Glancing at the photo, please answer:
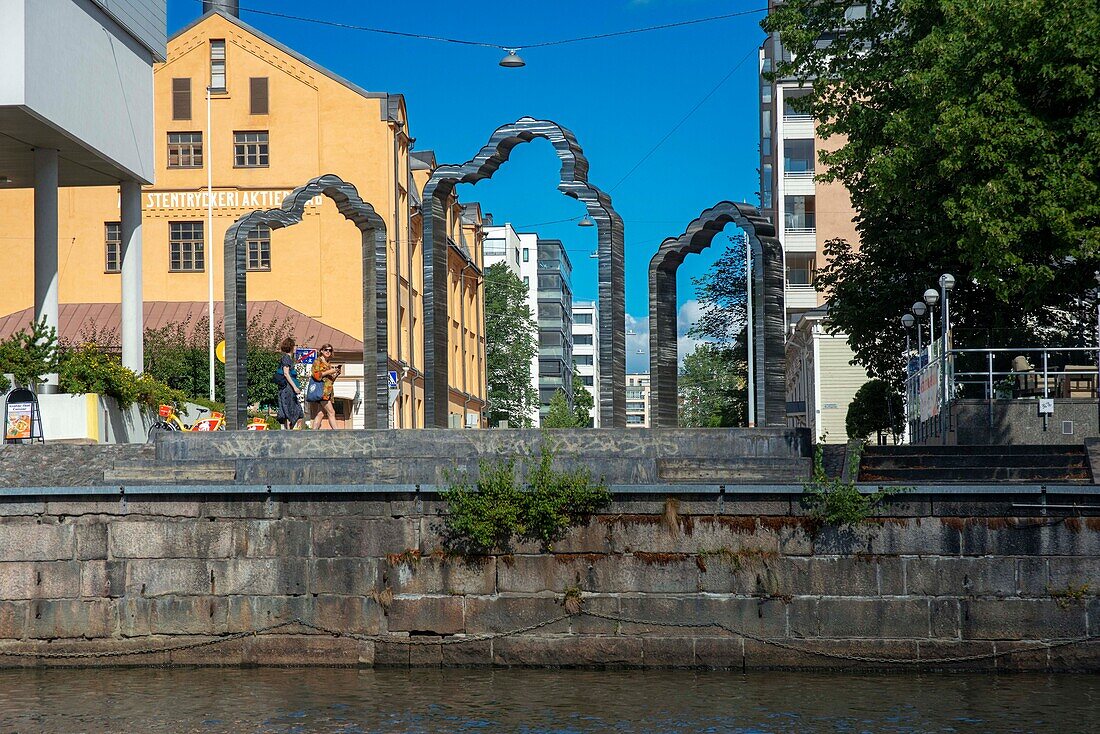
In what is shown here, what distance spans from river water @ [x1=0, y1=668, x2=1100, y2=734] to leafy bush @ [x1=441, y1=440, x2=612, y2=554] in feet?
4.97

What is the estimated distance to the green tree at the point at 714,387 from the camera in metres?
53.7

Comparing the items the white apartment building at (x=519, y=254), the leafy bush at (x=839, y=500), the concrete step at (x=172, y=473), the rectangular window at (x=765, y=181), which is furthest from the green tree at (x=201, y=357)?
the white apartment building at (x=519, y=254)

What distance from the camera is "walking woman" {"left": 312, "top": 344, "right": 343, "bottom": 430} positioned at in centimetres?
2102

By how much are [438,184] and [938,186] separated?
1140 centimetres

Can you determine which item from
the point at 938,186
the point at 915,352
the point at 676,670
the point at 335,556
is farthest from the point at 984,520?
the point at 915,352

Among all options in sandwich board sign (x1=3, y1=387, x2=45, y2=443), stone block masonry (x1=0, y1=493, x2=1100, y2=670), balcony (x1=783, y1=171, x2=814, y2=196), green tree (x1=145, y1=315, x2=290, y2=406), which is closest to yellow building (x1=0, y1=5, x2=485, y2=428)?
green tree (x1=145, y1=315, x2=290, y2=406)

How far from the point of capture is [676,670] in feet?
52.5

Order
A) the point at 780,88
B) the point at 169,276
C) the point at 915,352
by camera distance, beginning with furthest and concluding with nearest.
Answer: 1. the point at 780,88
2. the point at 169,276
3. the point at 915,352

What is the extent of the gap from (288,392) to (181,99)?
2944 centimetres

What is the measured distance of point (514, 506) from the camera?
16.2 meters

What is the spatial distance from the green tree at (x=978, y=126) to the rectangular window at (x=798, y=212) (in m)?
30.8

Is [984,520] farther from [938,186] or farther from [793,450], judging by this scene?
[938,186]

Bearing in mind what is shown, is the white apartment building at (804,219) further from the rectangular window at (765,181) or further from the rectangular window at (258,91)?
the rectangular window at (765,181)

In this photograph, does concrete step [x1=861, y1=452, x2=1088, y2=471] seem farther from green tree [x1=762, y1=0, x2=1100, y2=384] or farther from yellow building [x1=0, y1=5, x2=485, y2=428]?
yellow building [x1=0, y1=5, x2=485, y2=428]
